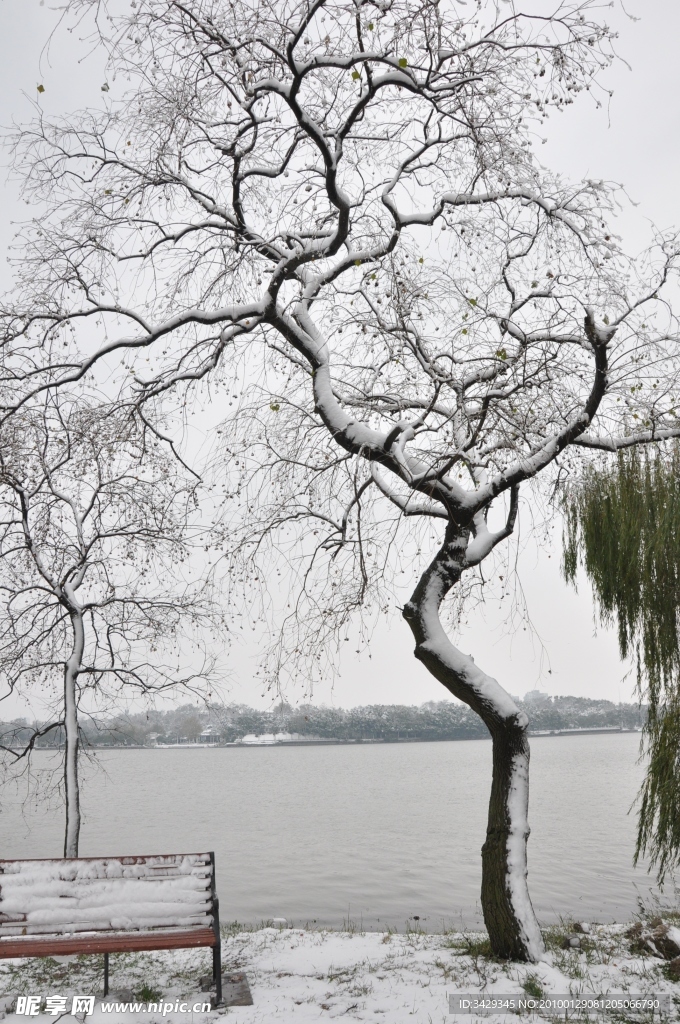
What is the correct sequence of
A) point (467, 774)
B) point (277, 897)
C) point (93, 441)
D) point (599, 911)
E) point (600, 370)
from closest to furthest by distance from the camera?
point (600, 370) → point (93, 441) → point (599, 911) → point (277, 897) → point (467, 774)

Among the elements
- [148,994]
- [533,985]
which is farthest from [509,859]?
[148,994]

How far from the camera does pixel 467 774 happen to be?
50938mm

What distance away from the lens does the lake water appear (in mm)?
13047

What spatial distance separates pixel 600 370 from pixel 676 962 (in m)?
4.26

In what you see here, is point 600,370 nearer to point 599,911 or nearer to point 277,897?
point 599,911

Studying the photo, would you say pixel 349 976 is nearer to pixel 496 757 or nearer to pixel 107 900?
pixel 107 900

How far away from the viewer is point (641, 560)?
8.13 metres

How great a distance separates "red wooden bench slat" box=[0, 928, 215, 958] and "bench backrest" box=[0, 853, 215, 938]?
15cm

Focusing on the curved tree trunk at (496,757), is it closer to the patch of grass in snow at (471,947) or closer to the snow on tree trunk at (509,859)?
the snow on tree trunk at (509,859)

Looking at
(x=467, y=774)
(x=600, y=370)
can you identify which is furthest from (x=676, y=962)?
(x=467, y=774)

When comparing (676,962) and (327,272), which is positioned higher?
(327,272)

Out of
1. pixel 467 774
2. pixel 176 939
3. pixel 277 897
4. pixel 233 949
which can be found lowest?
pixel 467 774

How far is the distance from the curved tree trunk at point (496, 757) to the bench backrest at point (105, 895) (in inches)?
85.4

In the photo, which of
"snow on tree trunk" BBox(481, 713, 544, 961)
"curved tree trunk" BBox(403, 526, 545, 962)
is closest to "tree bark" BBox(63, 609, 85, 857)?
"curved tree trunk" BBox(403, 526, 545, 962)
